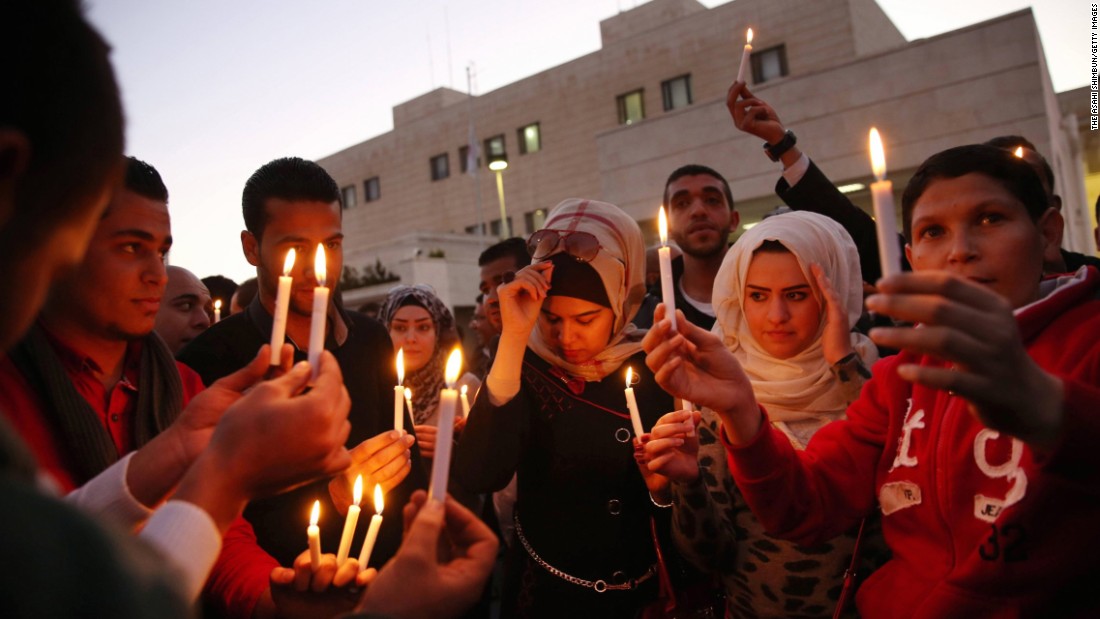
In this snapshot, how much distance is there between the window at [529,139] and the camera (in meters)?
34.2

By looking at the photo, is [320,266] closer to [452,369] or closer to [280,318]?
[280,318]

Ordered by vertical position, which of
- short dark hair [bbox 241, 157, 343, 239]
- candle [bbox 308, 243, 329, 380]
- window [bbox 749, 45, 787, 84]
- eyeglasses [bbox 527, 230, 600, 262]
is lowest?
candle [bbox 308, 243, 329, 380]

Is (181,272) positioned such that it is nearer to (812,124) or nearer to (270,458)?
(270,458)

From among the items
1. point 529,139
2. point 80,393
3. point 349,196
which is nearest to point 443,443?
point 80,393

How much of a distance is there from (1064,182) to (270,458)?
1906cm

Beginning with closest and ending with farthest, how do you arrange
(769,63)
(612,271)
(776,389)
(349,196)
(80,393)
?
1. (80,393)
2. (776,389)
3. (612,271)
4. (769,63)
5. (349,196)

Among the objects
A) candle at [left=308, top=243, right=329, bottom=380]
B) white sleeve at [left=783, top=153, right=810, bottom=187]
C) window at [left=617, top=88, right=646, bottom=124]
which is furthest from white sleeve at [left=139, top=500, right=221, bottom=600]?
window at [left=617, top=88, right=646, bottom=124]

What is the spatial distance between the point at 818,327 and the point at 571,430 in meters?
1.16

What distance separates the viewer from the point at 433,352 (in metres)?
5.63

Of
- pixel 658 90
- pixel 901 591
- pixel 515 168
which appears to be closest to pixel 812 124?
pixel 658 90

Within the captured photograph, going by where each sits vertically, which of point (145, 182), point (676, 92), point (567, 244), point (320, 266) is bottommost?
point (320, 266)

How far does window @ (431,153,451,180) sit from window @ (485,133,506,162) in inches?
116

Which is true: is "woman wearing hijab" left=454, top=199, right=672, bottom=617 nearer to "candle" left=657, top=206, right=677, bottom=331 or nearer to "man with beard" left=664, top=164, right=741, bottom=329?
"candle" left=657, top=206, right=677, bottom=331

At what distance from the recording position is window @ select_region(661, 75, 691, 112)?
2895cm
